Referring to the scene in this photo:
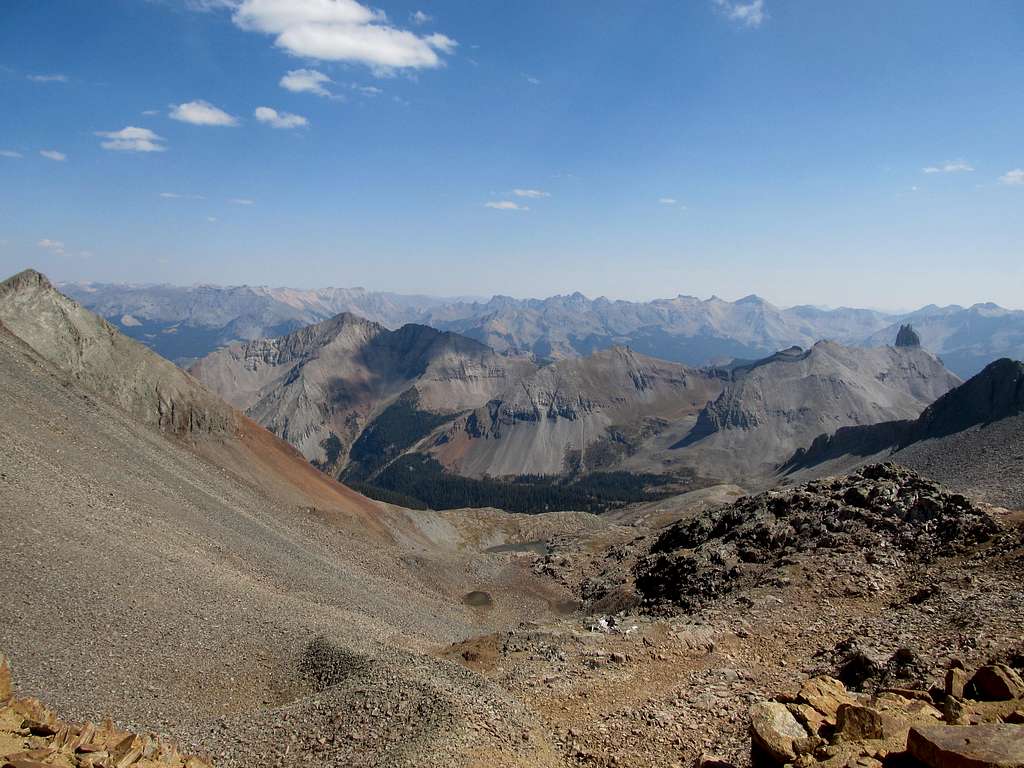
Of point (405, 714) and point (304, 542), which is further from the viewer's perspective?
point (304, 542)

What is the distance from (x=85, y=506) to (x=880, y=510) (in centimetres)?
6005

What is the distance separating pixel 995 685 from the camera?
56.7 feet

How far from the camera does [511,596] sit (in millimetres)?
78625

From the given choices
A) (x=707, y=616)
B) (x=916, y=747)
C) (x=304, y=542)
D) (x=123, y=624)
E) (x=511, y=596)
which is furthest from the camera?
(x=511, y=596)

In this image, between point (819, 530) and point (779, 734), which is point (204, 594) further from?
point (819, 530)

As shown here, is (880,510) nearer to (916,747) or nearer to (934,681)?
(934,681)

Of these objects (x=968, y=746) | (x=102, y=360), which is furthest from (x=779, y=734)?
(x=102, y=360)

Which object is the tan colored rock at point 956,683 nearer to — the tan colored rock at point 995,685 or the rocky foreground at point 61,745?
the tan colored rock at point 995,685

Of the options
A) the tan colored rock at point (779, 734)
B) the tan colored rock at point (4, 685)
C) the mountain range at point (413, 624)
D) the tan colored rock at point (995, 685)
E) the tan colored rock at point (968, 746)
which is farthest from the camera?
the mountain range at point (413, 624)

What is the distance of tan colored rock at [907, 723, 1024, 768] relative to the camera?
11.8 metres

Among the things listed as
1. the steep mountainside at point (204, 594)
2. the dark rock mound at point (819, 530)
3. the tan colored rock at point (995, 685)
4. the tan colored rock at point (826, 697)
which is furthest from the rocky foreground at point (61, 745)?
the dark rock mound at point (819, 530)

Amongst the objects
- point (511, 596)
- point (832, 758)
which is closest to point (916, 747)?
point (832, 758)

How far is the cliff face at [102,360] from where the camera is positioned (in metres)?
72.8

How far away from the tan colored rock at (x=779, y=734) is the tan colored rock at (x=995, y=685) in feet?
17.9
